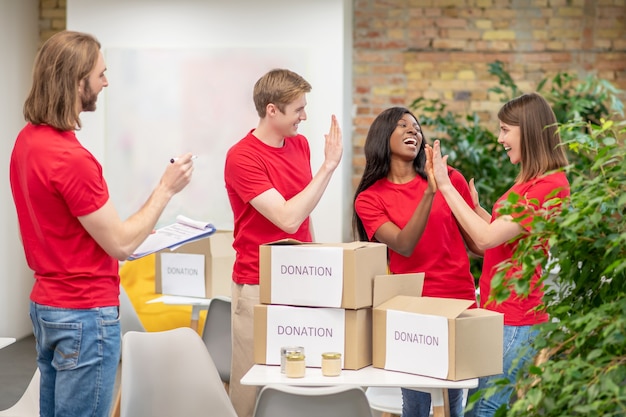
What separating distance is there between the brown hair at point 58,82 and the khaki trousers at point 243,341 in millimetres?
1035

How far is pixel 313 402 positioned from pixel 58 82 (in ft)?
3.57

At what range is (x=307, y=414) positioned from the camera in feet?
7.61

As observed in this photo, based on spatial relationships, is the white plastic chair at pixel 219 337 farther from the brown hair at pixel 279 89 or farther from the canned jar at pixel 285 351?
the canned jar at pixel 285 351

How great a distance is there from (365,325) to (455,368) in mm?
325

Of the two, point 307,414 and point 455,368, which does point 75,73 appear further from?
point 455,368

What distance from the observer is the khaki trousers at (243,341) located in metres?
3.11

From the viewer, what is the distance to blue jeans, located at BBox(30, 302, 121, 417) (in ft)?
7.51

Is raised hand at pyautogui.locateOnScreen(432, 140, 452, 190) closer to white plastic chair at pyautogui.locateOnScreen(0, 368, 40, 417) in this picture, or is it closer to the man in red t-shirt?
the man in red t-shirt

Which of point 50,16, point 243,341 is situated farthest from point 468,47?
point 243,341

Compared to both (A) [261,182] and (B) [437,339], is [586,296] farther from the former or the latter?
(A) [261,182]

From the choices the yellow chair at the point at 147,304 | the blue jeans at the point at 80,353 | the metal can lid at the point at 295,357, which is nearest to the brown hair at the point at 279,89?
the metal can lid at the point at 295,357

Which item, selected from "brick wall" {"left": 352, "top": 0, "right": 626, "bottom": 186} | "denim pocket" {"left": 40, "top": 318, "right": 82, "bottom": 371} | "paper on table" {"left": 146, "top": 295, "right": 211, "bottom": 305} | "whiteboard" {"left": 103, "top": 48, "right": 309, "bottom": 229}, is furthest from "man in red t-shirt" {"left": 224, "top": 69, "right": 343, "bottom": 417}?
"brick wall" {"left": 352, "top": 0, "right": 626, "bottom": 186}

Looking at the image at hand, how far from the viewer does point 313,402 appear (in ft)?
7.56

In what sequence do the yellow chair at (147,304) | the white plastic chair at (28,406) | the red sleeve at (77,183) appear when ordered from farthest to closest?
the yellow chair at (147,304), the white plastic chair at (28,406), the red sleeve at (77,183)
